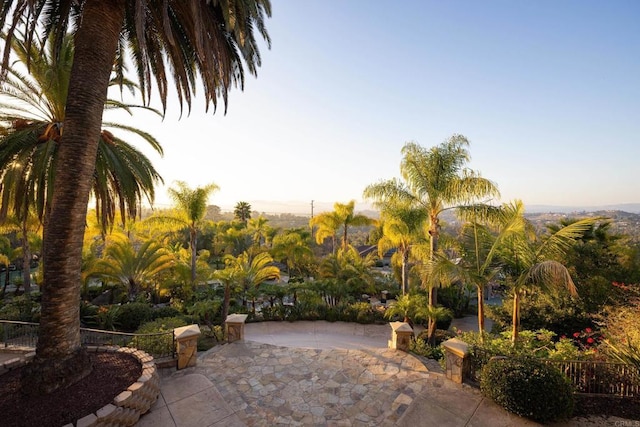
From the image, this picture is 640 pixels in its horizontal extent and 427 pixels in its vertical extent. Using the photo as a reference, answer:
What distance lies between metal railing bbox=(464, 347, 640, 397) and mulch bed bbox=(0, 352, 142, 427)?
844 cm

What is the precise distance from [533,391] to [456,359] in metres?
1.62

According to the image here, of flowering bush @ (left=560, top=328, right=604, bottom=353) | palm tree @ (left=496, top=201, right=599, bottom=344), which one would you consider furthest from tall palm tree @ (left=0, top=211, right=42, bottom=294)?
flowering bush @ (left=560, top=328, right=604, bottom=353)

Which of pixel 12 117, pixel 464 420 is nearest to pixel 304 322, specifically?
pixel 464 420

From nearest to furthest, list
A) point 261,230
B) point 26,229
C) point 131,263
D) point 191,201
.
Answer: point 131,263, point 26,229, point 191,201, point 261,230

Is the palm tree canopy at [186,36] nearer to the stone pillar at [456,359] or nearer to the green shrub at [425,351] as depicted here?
the stone pillar at [456,359]

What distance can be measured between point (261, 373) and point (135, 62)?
8.99 meters

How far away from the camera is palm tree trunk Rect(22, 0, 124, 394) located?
5.27 meters

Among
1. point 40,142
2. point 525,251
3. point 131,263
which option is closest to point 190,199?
point 131,263

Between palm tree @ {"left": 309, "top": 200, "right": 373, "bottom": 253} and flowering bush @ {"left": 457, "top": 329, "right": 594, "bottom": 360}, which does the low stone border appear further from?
palm tree @ {"left": 309, "top": 200, "right": 373, "bottom": 253}

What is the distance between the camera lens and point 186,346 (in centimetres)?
740

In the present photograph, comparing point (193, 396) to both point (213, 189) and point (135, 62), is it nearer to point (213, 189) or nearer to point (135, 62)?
point (135, 62)

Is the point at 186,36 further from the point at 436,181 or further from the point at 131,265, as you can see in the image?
the point at 131,265

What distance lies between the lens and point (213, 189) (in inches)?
714

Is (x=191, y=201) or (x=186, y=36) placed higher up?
(x=186, y=36)
